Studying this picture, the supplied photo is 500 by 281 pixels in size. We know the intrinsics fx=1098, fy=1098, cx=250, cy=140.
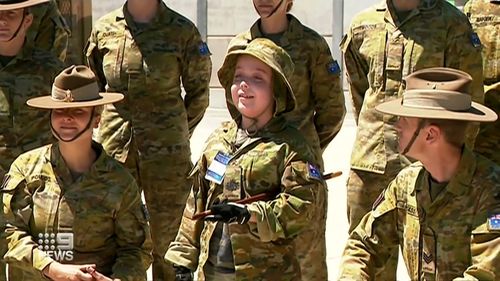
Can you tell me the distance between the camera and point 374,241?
4.03 meters

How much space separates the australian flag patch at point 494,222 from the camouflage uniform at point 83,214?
157 centimetres

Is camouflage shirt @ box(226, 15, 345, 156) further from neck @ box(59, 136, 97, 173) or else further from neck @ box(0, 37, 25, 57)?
neck @ box(59, 136, 97, 173)

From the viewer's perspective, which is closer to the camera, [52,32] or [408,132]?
[408,132]

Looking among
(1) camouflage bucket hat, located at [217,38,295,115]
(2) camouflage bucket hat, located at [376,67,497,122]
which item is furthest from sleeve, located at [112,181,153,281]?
(2) camouflage bucket hat, located at [376,67,497,122]

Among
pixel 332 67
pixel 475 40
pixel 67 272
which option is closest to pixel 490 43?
pixel 475 40

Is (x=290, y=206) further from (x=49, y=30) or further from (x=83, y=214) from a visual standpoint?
(x=49, y=30)

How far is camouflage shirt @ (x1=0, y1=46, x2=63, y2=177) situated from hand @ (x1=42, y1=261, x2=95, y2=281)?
1.66m

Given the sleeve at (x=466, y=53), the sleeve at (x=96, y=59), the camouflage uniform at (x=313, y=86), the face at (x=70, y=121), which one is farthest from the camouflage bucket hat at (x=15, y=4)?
the sleeve at (x=466, y=53)

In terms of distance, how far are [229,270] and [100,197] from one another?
24.8 inches

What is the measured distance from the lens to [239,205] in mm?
4367

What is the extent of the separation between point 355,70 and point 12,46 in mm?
1922

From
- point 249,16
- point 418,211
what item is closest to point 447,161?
point 418,211

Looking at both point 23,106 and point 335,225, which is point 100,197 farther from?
point 335,225

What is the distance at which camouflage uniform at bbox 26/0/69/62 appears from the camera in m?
6.45
